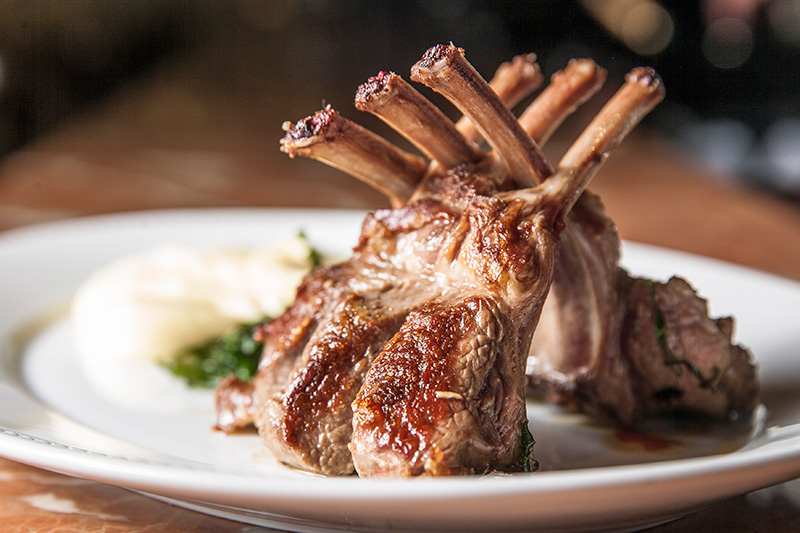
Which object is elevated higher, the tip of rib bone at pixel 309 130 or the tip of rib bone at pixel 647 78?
the tip of rib bone at pixel 647 78

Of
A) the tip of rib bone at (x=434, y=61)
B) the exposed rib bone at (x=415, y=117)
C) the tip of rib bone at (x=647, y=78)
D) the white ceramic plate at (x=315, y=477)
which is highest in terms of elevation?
the tip of rib bone at (x=647, y=78)

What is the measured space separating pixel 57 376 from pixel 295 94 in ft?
33.9

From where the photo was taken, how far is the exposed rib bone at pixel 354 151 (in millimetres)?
2525

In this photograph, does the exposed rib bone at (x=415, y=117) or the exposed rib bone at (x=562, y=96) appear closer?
the exposed rib bone at (x=415, y=117)

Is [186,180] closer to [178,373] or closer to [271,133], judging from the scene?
[271,133]

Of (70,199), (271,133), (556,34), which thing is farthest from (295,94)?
(70,199)

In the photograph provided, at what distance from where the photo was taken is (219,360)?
12.5 ft

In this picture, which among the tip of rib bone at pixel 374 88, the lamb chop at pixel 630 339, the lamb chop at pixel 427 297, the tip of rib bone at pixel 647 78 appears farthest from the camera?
the lamb chop at pixel 630 339

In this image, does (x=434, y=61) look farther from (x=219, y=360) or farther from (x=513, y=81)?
(x=219, y=360)

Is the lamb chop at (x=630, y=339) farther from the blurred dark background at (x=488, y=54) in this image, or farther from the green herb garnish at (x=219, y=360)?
the blurred dark background at (x=488, y=54)

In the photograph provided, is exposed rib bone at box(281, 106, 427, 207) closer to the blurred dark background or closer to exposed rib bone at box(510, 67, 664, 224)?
exposed rib bone at box(510, 67, 664, 224)

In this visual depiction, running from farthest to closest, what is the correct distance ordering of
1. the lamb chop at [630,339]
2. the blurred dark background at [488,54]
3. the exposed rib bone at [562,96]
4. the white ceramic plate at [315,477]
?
the blurred dark background at [488,54], the exposed rib bone at [562,96], the lamb chop at [630,339], the white ceramic plate at [315,477]

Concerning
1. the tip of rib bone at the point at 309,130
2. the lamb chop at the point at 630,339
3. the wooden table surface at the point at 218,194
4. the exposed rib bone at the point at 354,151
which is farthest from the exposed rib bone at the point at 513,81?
the wooden table surface at the point at 218,194

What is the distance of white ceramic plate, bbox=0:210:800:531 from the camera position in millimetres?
1867
